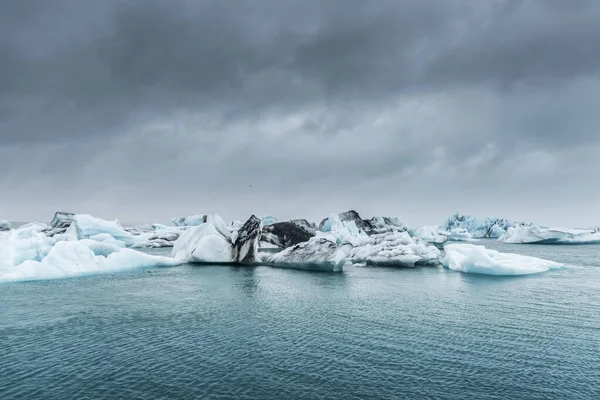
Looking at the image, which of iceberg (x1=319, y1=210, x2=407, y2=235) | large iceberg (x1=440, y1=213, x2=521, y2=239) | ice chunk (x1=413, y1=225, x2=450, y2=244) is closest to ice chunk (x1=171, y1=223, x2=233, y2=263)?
iceberg (x1=319, y1=210, x2=407, y2=235)

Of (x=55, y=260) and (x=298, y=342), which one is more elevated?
(x=55, y=260)

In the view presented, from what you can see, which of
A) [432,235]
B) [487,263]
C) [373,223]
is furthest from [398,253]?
[373,223]

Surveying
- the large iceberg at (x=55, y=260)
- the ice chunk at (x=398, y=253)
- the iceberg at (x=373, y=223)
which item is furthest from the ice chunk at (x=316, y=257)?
the iceberg at (x=373, y=223)

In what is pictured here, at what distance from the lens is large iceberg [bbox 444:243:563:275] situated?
1590 inches

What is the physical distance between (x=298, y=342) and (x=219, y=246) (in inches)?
1435

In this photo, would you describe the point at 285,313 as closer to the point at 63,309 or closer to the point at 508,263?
the point at 63,309

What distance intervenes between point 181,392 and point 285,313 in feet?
38.5

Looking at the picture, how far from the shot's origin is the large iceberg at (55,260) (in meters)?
35.0

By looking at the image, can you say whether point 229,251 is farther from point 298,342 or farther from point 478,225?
point 478,225

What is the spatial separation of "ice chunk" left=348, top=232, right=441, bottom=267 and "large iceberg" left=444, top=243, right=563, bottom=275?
350 centimetres

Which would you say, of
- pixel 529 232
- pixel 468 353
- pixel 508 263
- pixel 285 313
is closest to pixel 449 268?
pixel 508 263

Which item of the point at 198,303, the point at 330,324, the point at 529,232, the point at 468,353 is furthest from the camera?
the point at 529,232

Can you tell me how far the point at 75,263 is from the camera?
1540 inches

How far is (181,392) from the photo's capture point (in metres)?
12.6
